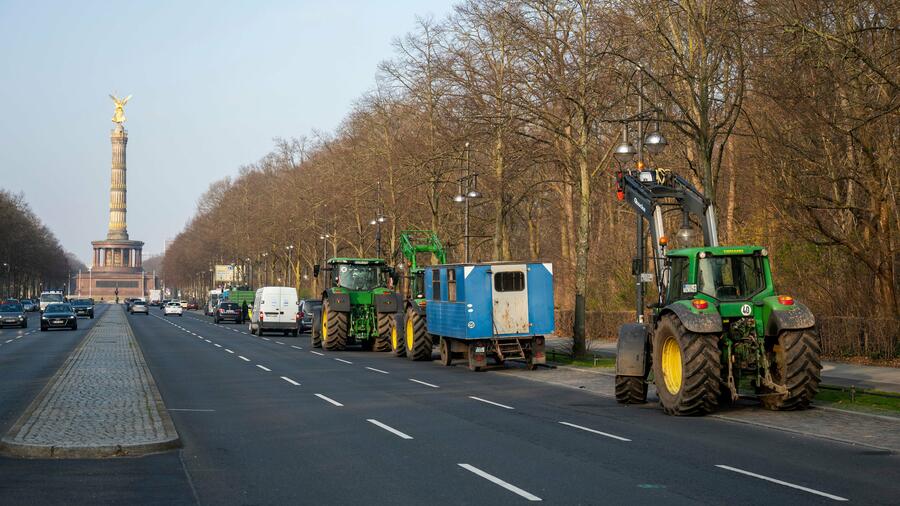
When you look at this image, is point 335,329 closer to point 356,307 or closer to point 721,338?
point 356,307

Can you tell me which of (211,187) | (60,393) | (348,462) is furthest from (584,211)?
(211,187)

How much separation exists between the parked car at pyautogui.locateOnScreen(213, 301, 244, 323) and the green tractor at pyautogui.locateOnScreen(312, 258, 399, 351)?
3920 centimetres

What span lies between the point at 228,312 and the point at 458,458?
69.2 metres

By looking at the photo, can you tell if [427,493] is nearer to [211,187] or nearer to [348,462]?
[348,462]

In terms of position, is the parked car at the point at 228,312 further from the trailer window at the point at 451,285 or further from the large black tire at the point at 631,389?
the large black tire at the point at 631,389

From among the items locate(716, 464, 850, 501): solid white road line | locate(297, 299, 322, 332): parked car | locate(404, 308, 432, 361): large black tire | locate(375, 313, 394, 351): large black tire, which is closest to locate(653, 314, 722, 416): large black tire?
locate(716, 464, 850, 501): solid white road line

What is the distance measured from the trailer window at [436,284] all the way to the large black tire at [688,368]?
1347 cm

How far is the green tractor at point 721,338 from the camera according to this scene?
16.9 meters

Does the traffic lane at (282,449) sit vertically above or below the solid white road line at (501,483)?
above

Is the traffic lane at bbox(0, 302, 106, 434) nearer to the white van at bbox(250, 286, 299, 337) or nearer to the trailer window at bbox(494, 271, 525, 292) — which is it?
the white van at bbox(250, 286, 299, 337)

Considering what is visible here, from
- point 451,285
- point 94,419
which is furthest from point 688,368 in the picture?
point 451,285

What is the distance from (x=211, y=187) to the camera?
441 ft

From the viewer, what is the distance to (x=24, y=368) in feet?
94.1

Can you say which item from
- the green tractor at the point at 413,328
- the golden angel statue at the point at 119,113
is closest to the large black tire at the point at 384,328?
the green tractor at the point at 413,328
